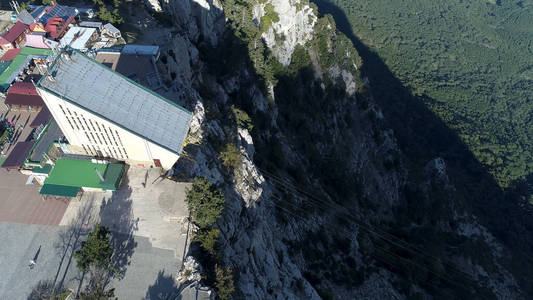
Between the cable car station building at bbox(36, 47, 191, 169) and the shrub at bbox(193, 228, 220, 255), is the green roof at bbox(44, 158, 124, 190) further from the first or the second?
the shrub at bbox(193, 228, 220, 255)

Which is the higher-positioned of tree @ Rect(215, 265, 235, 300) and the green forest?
the green forest

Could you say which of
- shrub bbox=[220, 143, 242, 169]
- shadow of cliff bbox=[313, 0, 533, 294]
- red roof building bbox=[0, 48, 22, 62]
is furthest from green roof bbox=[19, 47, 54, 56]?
shadow of cliff bbox=[313, 0, 533, 294]

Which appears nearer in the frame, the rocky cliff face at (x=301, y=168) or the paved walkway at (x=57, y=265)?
the paved walkway at (x=57, y=265)

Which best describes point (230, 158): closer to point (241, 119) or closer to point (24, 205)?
point (241, 119)

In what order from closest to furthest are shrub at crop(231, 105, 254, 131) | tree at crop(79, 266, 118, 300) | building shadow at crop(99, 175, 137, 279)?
tree at crop(79, 266, 118, 300) < building shadow at crop(99, 175, 137, 279) < shrub at crop(231, 105, 254, 131)

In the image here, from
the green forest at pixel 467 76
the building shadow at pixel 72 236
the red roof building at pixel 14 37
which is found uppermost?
the green forest at pixel 467 76

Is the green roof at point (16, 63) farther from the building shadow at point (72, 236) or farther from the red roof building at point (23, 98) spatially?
the building shadow at point (72, 236)

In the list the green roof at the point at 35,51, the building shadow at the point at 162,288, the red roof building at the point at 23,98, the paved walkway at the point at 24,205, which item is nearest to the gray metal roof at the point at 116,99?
the paved walkway at the point at 24,205
